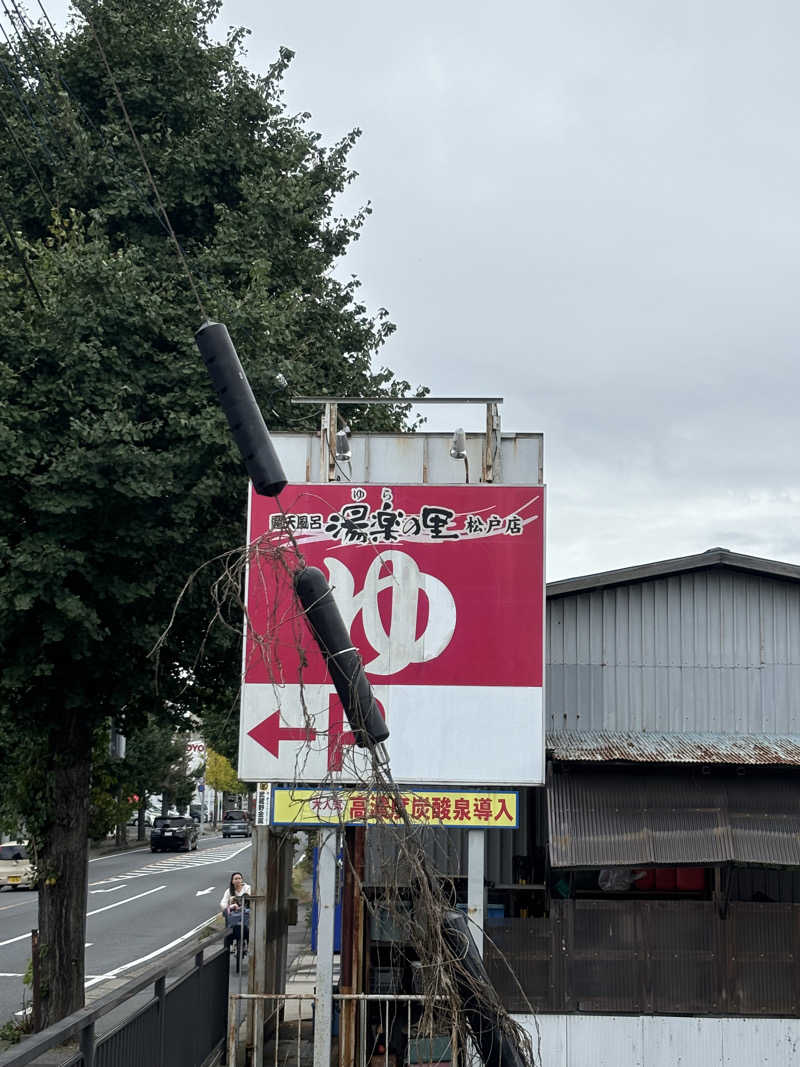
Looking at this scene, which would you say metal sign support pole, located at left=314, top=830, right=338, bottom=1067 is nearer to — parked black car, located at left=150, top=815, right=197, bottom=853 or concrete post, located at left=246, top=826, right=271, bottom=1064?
concrete post, located at left=246, top=826, right=271, bottom=1064

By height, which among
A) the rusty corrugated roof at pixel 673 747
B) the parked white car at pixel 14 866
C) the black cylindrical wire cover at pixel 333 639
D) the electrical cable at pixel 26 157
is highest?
the electrical cable at pixel 26 157

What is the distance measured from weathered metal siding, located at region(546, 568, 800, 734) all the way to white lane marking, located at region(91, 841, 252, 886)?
32.4 metres

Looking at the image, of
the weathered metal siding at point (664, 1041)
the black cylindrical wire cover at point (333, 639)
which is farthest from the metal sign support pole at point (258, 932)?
the black cylindrical wire cover at point (333, 639)

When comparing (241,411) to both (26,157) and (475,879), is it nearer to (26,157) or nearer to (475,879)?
(475,879)

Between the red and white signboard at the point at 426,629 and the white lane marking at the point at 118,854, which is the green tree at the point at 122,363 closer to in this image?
the red and white signboard at the point at 426,629

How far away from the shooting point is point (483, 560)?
462 inches

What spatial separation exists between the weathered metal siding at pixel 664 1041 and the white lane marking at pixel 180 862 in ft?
110

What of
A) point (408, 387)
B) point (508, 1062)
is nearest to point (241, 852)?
point (408, 387)

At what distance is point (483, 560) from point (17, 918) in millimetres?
24415

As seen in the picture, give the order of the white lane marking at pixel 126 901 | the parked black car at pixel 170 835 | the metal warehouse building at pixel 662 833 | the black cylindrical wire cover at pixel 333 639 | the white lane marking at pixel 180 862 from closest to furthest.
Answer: the black cylindrical wire cover at pixel 333 639 → the metal warehouse building at pixel 662 833 → the white lane marking at pixel 126 901 → the white lane marking at pixel 180 862 → the parked black car at pixel 170 835

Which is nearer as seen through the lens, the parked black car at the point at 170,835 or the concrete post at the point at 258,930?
the concrete post at the point at 258,930

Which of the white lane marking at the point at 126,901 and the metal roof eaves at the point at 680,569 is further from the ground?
the metal roof eaves at the point at 680,569

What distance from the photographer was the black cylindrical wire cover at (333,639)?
5.19 metres

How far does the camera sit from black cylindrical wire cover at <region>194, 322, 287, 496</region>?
466 centimetres
